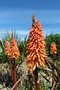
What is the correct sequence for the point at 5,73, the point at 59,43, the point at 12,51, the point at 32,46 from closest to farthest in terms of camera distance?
the point at 32,46
the point at 12,51
the point at 5,73
the point at 59,43

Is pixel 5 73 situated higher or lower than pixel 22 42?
lower

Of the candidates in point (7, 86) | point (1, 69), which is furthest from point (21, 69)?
point (1, 69)

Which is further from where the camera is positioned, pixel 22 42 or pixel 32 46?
pixel 22 42

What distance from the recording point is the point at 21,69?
17844 millimetres

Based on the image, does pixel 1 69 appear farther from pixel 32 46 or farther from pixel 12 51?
pixel 32 46

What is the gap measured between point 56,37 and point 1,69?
7119cm

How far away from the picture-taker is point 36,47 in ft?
21.5

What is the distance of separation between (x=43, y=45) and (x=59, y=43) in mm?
79611

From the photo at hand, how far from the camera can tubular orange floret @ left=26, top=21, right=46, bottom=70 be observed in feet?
21.1

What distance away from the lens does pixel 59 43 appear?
8581 cm

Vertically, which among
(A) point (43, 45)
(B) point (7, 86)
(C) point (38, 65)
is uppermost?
(A) point (43, 45)

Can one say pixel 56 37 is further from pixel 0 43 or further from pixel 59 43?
pixel 0 43

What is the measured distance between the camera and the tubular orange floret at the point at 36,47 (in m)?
6.43

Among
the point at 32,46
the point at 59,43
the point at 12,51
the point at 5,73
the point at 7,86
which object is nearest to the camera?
the point at 32,46
